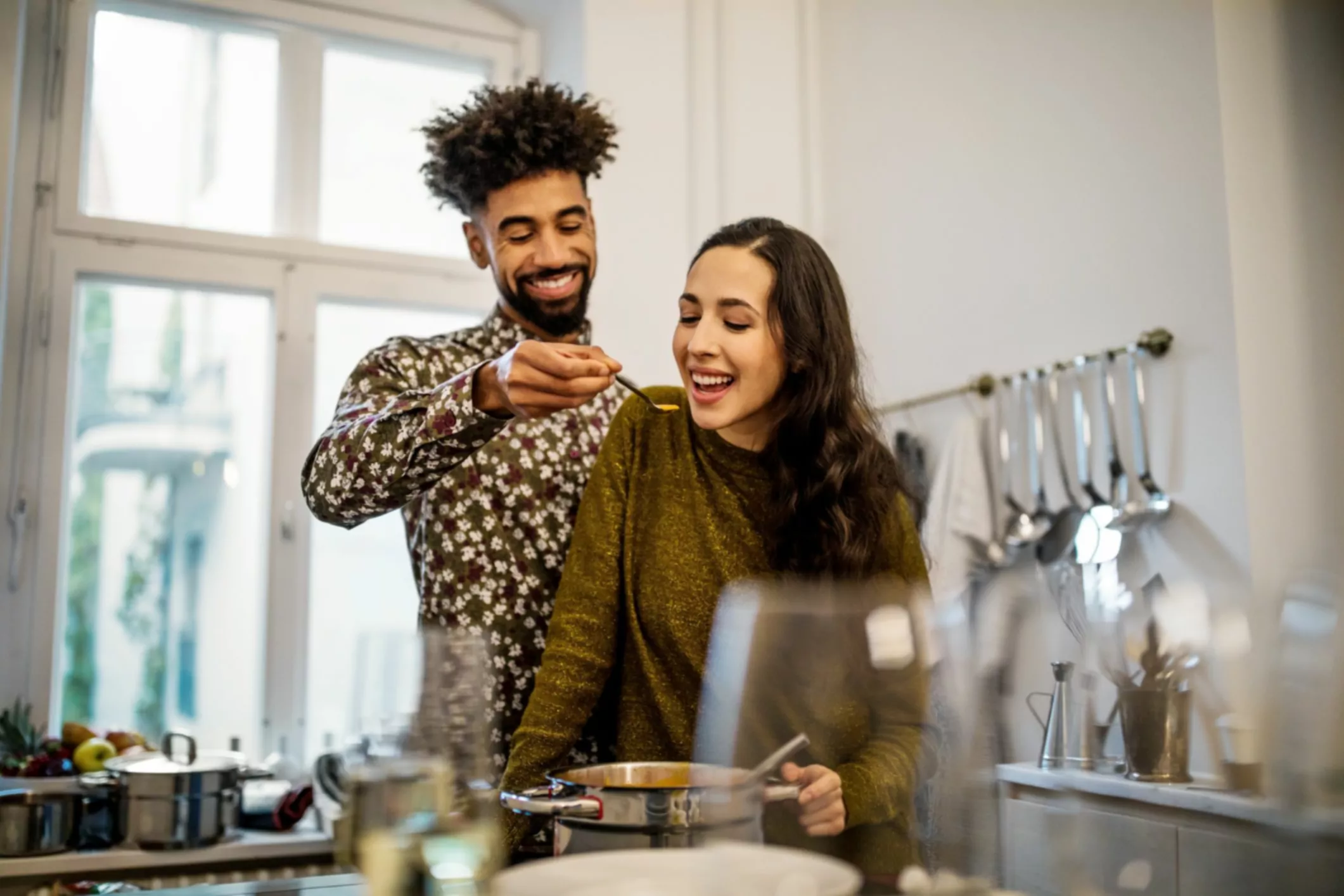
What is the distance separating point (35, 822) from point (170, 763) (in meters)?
0.21

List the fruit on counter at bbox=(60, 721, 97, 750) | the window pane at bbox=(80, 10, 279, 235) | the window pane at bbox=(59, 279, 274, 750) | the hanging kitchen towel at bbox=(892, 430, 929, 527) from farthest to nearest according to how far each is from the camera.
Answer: the window pane at bbox=(80, 10, 279, 235), the window pane at bbox=(59, 279, 274, 750), the hanging kitchen towel at bbox=(892, 430, 929, 527), the fruit on counter at bbox=(60, 721, 97, 750)

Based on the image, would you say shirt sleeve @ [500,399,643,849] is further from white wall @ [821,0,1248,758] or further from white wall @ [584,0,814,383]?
white wall @ [584,0,814,383]

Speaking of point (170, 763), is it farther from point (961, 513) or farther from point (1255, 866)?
point (1255, 866)

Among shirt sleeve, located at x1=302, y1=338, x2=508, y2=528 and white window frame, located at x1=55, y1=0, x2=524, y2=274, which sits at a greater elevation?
white window frame, located at x1=55, y1=0, x2=524, y2=274

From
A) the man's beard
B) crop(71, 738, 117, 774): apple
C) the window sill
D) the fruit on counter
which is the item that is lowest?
the window sill

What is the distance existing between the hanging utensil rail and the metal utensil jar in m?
1.29

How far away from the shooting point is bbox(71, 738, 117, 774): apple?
2070 millimetres

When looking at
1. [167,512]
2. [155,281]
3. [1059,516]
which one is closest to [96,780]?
[167,512]

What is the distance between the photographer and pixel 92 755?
2082mm

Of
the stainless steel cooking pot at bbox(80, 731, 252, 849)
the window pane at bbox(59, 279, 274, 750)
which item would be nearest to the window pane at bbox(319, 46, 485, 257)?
the window pane at bbox(59, 279, 274, 750)

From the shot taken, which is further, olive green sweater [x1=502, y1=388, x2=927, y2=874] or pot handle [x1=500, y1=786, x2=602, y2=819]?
olive green sweater [x1=502, y1=388, x2=927, y2=874]

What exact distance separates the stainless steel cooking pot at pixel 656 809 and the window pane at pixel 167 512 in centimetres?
211

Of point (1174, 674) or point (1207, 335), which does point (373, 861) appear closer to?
point (1174, 674)

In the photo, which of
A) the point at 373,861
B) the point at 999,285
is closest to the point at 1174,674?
the point at 373,861
